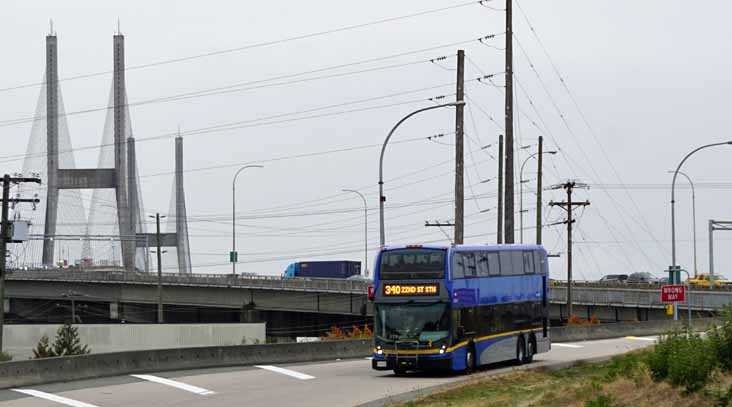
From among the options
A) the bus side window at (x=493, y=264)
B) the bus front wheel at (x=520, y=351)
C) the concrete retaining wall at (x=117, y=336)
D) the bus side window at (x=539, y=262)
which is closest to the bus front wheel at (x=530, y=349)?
the bus front wheel at (x=520, y=351)

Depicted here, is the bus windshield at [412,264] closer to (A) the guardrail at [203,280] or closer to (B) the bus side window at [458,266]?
(B) the bus side window at [458,266]

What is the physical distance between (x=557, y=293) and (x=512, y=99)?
37871 millimetres

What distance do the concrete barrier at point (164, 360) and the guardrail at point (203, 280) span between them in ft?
176

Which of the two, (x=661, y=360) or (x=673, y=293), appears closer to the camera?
(x=661, y=360)

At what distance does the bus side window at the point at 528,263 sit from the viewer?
40.3m

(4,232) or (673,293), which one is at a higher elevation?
(4,232)

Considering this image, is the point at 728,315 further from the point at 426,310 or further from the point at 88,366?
the point at 88,366

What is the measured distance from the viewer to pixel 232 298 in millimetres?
109750

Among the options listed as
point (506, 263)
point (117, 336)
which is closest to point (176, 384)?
point (506, 263)

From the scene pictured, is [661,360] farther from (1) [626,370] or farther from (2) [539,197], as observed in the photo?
(2) [539,197]

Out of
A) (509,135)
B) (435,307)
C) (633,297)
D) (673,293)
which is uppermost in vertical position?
(509,135)

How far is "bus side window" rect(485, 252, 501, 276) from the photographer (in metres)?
37.3

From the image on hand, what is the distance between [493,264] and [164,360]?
395 inches

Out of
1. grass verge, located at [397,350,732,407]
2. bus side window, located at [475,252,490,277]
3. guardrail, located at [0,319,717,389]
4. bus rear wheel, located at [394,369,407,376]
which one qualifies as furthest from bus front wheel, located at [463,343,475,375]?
guardrail, located at [0,319,717,389]
